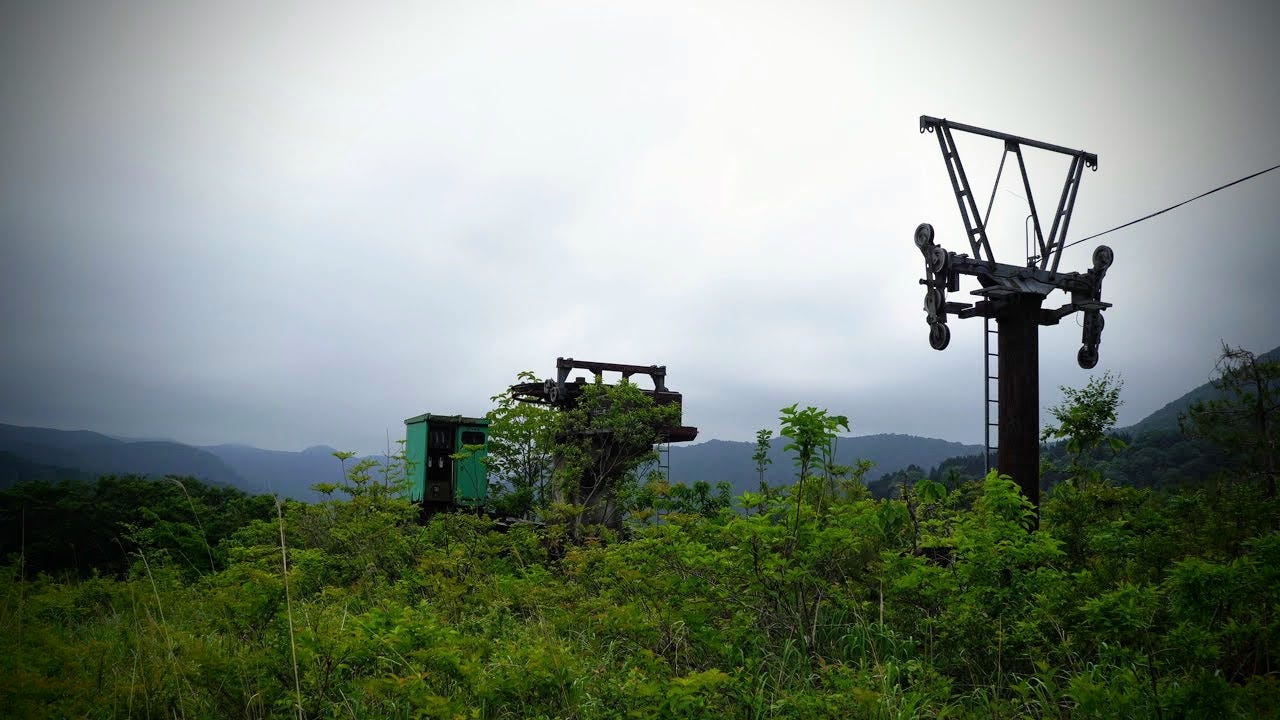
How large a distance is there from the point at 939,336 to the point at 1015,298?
928mm

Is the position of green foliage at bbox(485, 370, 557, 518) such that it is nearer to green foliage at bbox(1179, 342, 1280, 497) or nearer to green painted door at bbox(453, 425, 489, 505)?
green painted door at bbox(453, 425, 489, 505)

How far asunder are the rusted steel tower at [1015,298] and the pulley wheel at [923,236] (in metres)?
0.01

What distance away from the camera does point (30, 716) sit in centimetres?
349

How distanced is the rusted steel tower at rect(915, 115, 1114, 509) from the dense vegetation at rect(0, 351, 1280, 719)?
0.86m

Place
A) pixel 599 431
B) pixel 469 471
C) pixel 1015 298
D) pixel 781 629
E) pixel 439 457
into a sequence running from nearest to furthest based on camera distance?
pixel 781 629
pixel 1015 298
pixel 599 431
pixel 469 471
pixel 439 457

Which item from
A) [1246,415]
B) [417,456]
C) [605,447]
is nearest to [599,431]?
[605,447]

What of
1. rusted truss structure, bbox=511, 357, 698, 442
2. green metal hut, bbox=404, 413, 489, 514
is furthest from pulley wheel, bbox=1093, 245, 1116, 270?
green metal hut, bbox=404, 413, 489, 514

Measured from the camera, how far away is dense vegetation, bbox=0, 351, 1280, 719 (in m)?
3.93

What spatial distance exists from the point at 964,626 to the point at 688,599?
1891 mm

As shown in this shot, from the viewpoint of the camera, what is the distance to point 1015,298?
8.20 meters

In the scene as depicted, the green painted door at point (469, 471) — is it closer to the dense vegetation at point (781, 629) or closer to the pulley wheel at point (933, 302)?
the dense vegetation at point (781, 629)

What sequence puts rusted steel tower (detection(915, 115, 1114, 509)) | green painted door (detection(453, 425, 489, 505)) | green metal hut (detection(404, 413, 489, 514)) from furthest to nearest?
green metal hut (detection(404, 413, 489, 514)) → green painted door (detection(453, 425, 489, 505)) → rusted steel tower (detection(915, 115, 1114, 509))

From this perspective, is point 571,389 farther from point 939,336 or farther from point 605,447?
point 939,336

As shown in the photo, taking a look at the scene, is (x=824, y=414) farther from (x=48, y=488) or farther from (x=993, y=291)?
(x=48, y=488)
